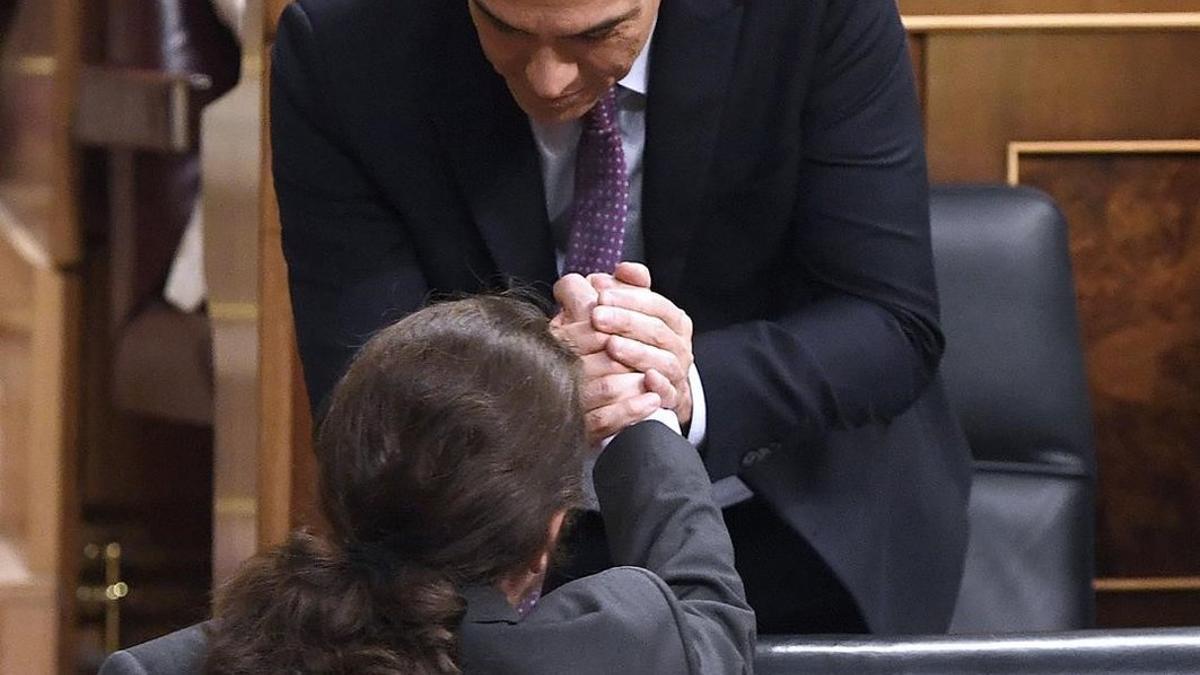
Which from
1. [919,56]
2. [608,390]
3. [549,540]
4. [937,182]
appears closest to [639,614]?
[549,540]

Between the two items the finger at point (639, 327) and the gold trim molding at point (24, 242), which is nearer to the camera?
the finger at point (639, 327)

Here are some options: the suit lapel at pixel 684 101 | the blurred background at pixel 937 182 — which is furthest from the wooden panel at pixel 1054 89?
the suit lapel at pixel 684 101

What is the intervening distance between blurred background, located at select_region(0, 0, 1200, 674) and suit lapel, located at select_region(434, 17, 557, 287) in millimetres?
810

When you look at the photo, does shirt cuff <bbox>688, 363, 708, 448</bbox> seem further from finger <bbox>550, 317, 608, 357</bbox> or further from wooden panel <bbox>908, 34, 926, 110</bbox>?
wooden panel <bbox>908, 34, 926, 110</bbox>

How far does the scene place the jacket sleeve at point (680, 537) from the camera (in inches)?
42.1

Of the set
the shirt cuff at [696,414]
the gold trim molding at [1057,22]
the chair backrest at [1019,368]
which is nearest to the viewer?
the shirt cuff at [696,414]

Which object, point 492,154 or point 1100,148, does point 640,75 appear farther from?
point 1100,148

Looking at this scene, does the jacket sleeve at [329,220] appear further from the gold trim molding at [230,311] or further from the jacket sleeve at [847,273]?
the gold trim molding at [230,311]

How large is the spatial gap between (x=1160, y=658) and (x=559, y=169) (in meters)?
0.64

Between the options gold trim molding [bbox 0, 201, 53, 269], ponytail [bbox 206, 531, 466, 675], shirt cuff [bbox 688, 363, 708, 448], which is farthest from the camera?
gold trim molding [bbox 0, 201, 53, 269]

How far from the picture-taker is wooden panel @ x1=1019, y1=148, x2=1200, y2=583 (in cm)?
242

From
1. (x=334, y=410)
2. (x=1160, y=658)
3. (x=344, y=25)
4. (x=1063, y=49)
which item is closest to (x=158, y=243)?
(x=344, y=25)

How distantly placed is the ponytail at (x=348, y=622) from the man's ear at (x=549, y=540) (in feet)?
0.22

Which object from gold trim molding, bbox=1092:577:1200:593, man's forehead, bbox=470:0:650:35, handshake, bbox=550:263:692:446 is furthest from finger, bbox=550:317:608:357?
gold trim molding, bbox=1092:577:1200:593
